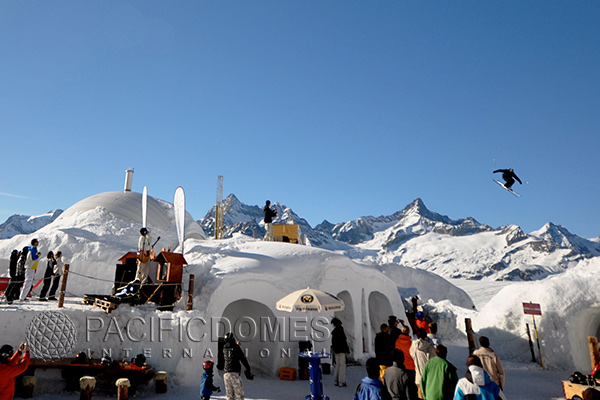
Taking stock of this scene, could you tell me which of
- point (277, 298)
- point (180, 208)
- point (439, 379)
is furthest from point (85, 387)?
point (439, 379)

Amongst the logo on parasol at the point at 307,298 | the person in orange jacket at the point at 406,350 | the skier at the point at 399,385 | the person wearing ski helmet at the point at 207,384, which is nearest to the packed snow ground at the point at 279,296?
the person wearing ski helmet at the point at 207,384

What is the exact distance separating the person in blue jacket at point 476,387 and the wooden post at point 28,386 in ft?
27.5

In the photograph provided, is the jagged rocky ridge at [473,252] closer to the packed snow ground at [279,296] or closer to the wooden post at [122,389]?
the packed snow ground at [279,296]

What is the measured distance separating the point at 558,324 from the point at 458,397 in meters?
10.9

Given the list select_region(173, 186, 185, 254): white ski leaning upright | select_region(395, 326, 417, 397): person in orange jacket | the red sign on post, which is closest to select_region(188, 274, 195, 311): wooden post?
select_region(173, 186, 185, 254): white ski leaning upright

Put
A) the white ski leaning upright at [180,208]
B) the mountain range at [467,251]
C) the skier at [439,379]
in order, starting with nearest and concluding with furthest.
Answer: the skier at [439,379] → the white ski leaning upright at [180,208] → the mountain range at [467,251]

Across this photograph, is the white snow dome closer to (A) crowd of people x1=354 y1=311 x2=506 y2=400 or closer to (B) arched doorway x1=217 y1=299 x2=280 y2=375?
(B) arched doorway x1=217 y1=299 x2=280 y2=375

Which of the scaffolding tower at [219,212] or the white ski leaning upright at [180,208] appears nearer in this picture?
the white ski leaning upright at [180,208]

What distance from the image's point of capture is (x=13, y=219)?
508ft

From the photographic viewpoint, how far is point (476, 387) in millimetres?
4684

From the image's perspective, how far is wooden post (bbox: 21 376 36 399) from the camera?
8102mm

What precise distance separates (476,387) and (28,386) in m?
8.69

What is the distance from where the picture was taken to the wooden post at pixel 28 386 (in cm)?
810

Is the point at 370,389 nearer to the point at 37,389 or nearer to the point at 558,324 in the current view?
the point at 37,389
